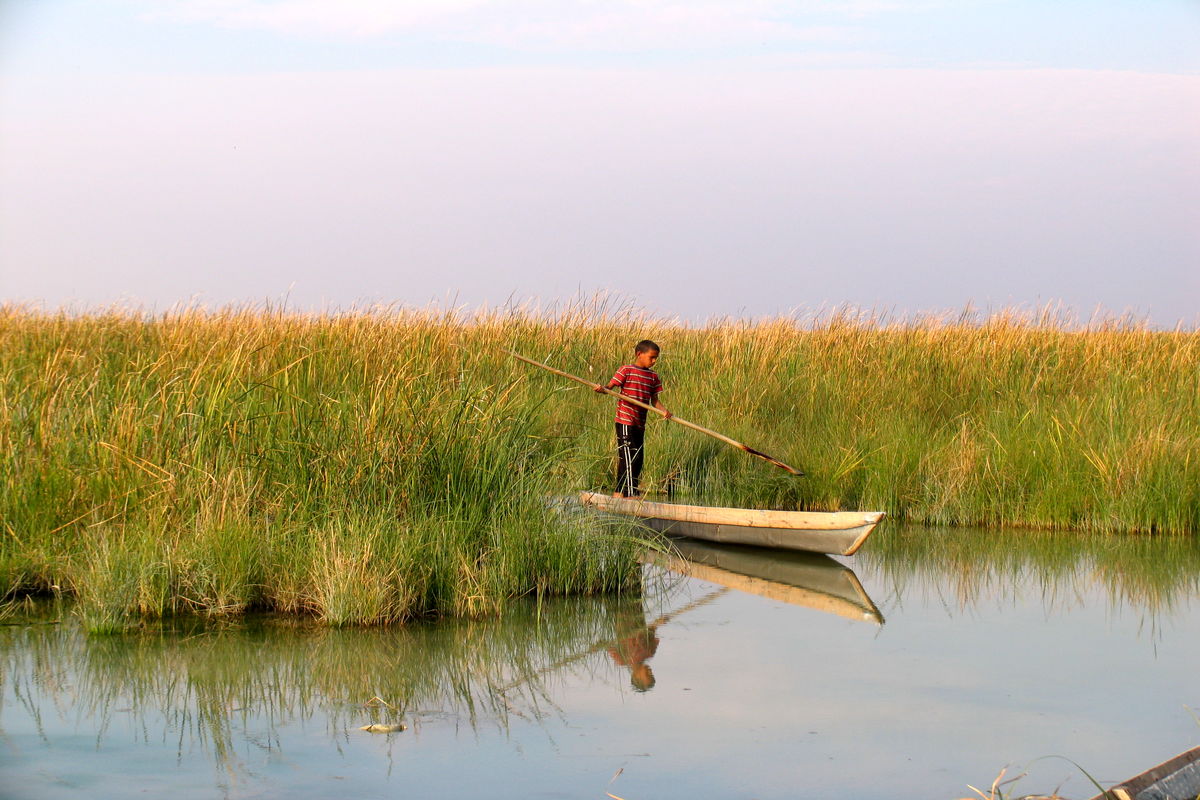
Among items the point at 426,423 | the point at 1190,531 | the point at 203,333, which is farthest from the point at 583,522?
the point at 203,333

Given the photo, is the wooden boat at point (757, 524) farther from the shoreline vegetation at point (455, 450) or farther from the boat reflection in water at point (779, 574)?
the shoreline vegetation at point (455, 450)

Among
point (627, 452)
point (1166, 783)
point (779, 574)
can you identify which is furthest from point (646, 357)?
point (1166, 783)

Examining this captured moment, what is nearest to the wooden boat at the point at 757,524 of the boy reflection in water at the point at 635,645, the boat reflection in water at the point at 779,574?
the boat reflection in water at the point at 779,574

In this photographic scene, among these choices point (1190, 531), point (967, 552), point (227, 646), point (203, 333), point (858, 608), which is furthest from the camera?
point (203, 333)

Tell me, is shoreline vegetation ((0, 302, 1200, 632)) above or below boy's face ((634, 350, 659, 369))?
below

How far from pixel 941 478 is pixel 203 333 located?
7661 mm

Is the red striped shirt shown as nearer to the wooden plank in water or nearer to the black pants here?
the black pants

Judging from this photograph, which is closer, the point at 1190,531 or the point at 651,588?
the point at 651,588

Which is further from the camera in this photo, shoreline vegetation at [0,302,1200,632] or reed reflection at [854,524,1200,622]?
reed reflection at [854,524,1200,622]

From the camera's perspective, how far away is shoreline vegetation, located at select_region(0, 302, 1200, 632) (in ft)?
19.8

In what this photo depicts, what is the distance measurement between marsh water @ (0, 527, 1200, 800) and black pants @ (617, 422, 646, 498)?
251cm

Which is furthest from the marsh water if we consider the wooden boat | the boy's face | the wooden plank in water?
the boy's face

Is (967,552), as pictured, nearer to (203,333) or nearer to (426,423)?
(426,423)

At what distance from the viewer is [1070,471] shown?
364 inches
